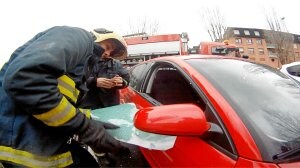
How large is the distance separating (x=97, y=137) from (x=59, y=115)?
0.83 feet

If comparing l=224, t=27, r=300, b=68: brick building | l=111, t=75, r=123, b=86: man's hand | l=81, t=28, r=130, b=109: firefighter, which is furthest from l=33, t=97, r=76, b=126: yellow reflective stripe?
l=224, t=27, r=300, b=68: brick building

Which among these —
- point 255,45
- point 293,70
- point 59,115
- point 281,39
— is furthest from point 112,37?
point 255,45

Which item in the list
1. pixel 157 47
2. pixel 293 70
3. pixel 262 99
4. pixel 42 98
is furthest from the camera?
pixel 157 47

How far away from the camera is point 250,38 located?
60.8 m

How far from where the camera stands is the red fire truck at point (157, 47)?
38.7ft

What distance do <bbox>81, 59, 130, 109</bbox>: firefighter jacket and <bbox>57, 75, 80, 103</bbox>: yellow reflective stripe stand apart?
4.93 ft

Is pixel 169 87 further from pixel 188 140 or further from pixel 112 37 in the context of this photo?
pixel 188 140

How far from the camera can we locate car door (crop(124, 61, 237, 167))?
63.1 inches

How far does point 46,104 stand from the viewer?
1448mm

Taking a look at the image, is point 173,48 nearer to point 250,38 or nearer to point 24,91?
point 24,91

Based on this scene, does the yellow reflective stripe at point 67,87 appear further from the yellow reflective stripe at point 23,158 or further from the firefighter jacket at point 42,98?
the yellow reflective stripe at point 23,158

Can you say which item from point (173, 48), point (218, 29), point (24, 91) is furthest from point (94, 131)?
point (218, 29)

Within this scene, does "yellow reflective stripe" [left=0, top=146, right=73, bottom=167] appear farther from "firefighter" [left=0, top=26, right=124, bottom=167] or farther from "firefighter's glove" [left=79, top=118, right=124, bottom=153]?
"firefighter's glove" [left=79, top=118, right=124, bottom=153]

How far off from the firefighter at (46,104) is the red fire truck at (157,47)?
993 cm
